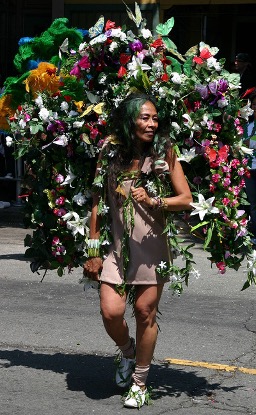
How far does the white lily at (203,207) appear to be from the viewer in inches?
226

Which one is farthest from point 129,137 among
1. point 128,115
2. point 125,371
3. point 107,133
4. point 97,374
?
point 97,374

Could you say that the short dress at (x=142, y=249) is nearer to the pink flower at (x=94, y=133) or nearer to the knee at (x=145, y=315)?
the knee at (x=145, y=315)

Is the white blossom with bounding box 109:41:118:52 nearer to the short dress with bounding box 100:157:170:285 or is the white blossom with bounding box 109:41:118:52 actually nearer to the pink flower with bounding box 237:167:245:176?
the short dress with bounding box 100:157:170:285

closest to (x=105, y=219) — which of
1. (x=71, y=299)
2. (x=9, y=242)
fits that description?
(x=71, y=299)

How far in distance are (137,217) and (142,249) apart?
179mm

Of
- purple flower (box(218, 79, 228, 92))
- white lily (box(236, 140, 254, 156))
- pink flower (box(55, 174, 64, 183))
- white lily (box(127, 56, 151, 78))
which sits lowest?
pink flower (box(55, 174, 64, 183))

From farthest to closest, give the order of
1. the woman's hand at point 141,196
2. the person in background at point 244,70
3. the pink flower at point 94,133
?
the person in background at point 244,70, the pink flower at point 94,133, the woman's hand at point 141,196

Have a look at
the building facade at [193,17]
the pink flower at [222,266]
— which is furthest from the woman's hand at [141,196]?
the building facade at [193,17]

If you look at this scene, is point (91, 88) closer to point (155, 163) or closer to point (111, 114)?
point (111, 114)

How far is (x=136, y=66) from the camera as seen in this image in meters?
5.75

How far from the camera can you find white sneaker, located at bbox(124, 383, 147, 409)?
5.77m

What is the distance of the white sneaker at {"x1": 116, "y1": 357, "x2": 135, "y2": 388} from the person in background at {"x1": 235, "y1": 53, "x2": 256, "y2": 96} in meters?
7.81

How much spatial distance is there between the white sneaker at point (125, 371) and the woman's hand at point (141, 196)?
99 cm

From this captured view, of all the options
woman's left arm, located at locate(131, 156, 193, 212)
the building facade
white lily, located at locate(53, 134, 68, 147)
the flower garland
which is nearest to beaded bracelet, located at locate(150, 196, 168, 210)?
woman's left arm, located at locate(131, 156, 193, 212)
